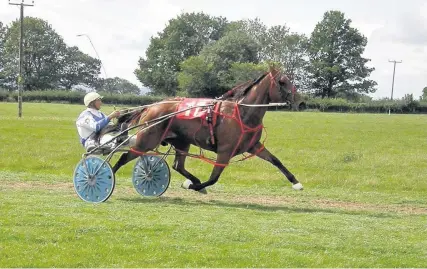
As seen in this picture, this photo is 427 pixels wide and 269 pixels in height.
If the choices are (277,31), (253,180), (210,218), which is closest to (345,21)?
(277,31)

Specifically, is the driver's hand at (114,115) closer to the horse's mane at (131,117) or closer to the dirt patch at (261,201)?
the horse's mane at (131,117)

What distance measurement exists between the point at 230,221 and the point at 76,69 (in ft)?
321

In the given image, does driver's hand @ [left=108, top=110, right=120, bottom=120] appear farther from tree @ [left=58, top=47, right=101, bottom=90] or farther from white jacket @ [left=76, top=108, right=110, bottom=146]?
tree @ [left=58, top=47, right=101, bottom=90]

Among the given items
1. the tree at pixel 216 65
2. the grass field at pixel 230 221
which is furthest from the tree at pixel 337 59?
the grass field at pixel 230 221

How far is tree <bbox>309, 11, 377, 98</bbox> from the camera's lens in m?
92.5

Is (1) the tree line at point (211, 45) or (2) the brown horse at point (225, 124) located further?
(1) the tree line at point (211, 45)

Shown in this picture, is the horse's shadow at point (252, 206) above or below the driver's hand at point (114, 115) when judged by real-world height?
below

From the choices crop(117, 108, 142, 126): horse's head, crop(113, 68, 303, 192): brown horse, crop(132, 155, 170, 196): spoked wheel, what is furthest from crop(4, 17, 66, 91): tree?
crop(113, 68, 303, 192): brown horse

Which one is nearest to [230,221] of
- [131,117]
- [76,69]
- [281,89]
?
[281,89]

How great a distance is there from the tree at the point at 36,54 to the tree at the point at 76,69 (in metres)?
1.32

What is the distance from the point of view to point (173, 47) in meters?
93.7

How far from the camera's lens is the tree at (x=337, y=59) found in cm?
9250

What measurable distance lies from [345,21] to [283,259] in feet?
301

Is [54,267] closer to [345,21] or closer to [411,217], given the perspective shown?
[411,217]
